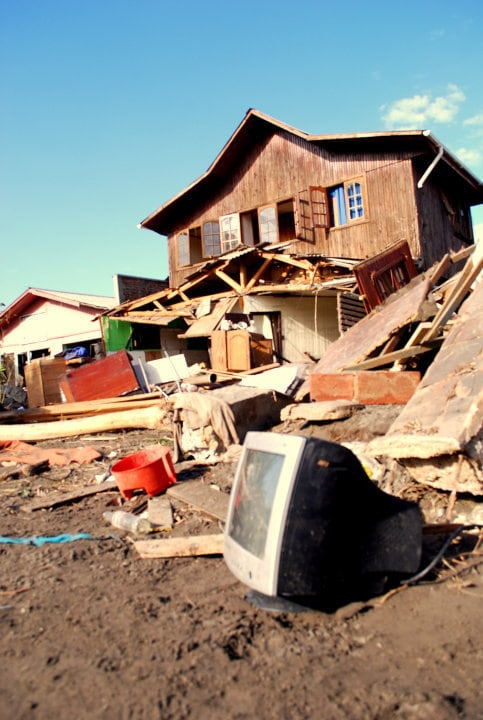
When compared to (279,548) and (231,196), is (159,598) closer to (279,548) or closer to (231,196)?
(279,548)

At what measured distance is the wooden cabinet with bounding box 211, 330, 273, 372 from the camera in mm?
11891

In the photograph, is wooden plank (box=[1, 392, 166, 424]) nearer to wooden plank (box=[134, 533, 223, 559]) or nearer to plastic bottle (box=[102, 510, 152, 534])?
plastic bottle (box=[102, 510, 152, 534])

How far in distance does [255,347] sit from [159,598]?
9.41 metres

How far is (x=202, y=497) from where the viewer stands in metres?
4.83

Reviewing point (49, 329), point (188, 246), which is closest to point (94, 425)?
point (188, 246)

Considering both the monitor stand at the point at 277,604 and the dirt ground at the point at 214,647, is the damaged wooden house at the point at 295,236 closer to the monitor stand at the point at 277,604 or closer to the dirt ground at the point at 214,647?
the dirt ground at the point at 214,647

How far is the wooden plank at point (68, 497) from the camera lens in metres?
5.19

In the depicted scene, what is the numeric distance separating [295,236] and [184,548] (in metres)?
12.7

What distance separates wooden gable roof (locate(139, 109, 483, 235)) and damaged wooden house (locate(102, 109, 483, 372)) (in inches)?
1.6

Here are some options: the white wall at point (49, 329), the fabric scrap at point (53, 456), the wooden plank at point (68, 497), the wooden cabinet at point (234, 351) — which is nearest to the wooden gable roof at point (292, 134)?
the white wall at point (49, 329)

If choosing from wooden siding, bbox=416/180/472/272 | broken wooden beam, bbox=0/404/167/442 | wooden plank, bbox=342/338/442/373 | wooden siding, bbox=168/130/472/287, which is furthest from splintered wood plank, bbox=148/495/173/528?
wooden siding, bbox=416/180/472/272

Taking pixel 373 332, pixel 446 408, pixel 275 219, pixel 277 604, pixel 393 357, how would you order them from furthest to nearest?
1. pixel 275 219
2. pixel 373 332
3. pixel 393 357
4. pixel 446 408
5. pixel 277 604

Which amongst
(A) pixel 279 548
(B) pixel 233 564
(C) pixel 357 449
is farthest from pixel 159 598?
(C) pixel 357 449

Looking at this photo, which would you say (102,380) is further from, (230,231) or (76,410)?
(230,231)
